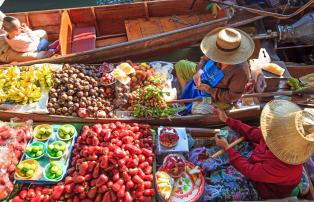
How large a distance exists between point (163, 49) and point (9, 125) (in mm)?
2609

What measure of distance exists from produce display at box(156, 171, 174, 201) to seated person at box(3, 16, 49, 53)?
3.17 meters

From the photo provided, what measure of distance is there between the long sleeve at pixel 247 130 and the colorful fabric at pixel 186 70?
108 centimetres

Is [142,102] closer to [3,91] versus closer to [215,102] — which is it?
[215,102]

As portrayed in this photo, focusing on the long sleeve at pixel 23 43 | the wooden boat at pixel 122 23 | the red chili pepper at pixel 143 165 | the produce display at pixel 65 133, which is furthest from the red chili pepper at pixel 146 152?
the long sleeve at pixel 23 43

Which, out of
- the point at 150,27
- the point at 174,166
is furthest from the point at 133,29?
the point at 174,166

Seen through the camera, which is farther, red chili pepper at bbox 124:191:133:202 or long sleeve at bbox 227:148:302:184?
red chili pepper at bbox 124:191:133:202

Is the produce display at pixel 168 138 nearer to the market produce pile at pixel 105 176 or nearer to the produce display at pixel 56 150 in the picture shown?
the market produce pile at pixel 105 176

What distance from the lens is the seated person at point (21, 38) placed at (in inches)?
192

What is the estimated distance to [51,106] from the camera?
4.25m

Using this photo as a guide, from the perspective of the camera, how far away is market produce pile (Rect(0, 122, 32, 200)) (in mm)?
3412

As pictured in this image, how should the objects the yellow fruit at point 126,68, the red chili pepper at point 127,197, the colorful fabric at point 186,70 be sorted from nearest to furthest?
the red chili pepper at point 127,197 < the yellow fruit at point 126,68 < the colorful fabric at point 186,70

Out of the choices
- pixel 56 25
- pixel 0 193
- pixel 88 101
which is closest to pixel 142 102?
pixel 88 101

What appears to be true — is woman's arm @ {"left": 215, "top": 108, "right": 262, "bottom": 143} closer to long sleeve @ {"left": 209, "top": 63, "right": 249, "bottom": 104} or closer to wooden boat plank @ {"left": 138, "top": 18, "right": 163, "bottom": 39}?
long sleeve @ {"left": 209, "top": 63, "right": 249, "bottom": 104}

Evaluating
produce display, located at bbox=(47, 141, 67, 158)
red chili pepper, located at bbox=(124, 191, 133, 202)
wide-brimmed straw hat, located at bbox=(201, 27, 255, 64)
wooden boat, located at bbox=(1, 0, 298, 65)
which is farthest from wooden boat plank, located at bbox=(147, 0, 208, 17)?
red chili pepper, located at bbox=(124, 191, 133, 202)
